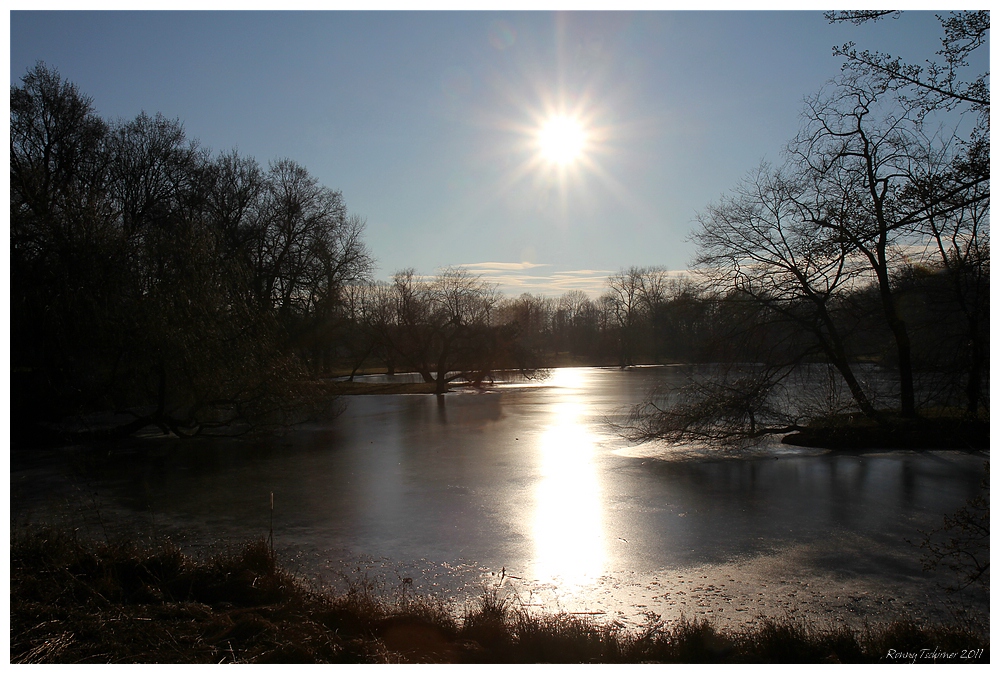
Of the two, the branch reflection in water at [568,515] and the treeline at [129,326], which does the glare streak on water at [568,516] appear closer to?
the branch reflection in water at [568,515]

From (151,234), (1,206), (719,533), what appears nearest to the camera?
(1,206)

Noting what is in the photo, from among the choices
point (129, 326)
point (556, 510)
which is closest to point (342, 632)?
point (556, 510)

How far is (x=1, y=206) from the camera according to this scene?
4.68 meters

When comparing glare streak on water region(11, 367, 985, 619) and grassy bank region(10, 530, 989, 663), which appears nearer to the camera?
grassy bank region(10, 530, 989, 663)

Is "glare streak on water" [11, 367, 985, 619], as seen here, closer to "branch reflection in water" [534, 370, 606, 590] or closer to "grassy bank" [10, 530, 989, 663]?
"branch reflection in water" [534, 370, 606, 590]

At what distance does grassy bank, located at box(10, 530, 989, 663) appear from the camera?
3611 mm

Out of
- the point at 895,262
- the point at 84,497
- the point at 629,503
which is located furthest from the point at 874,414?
the point at 84,497

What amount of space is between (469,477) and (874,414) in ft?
24.4

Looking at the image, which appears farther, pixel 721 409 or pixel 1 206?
pixel 721 409

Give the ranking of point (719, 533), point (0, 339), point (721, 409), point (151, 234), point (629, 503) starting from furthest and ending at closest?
point (151, 234)
point (721, 409)
point (629, 503)
point (719, 533)
point (0, 339)

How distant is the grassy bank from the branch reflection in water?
31.5 inches

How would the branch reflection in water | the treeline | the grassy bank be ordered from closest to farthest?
the grassy bank → the branch reflection in water → the treeline

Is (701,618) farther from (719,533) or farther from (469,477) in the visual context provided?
(469,477)

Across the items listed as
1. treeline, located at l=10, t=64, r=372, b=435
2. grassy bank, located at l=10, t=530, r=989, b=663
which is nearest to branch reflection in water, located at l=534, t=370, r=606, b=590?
grassy bank, located at l=10, t=530, r=989, b=663
